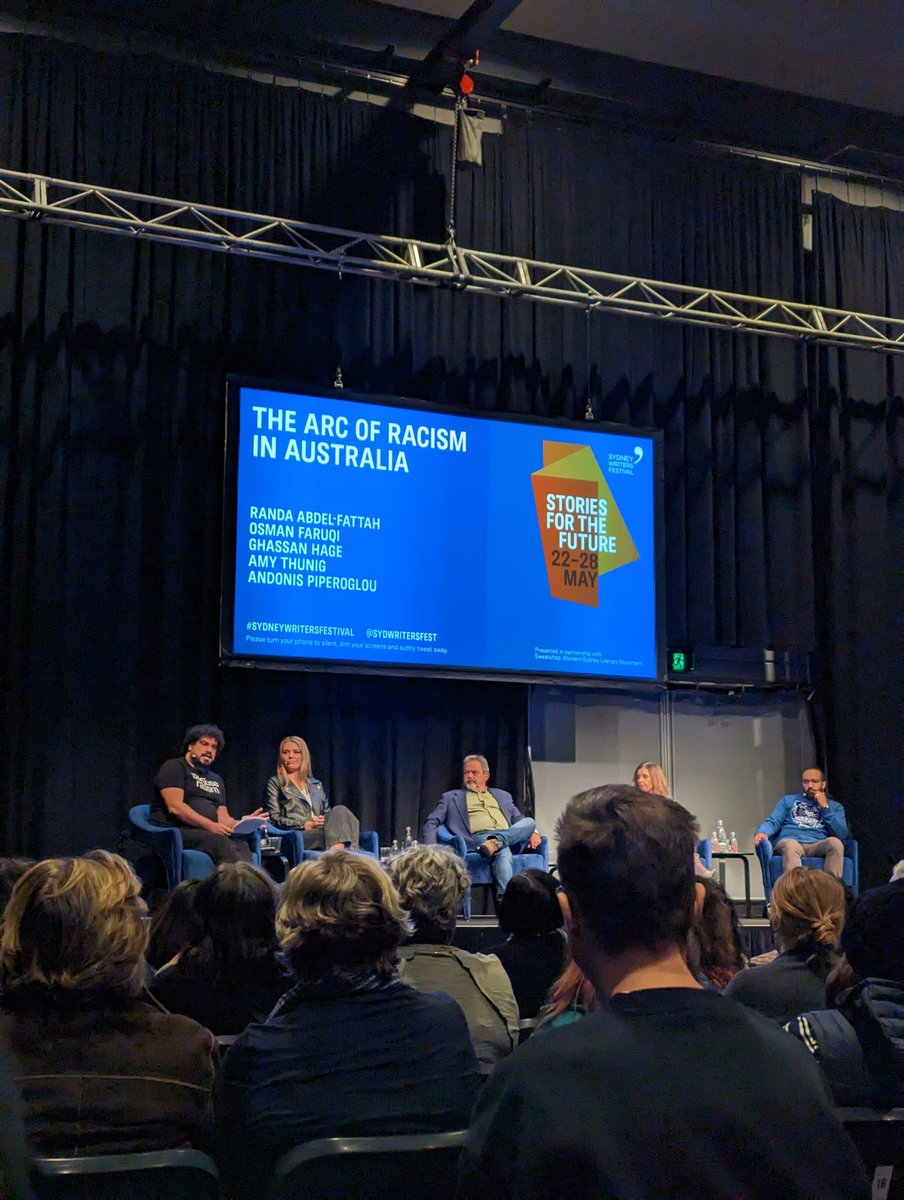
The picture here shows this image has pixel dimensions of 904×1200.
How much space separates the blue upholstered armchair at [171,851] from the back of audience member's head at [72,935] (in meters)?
4.26

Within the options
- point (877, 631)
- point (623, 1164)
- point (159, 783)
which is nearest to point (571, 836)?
point (623, 1164)

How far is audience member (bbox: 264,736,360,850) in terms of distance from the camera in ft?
22.1

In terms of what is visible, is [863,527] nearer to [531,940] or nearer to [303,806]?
[303,806]

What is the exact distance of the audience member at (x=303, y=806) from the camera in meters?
6.75

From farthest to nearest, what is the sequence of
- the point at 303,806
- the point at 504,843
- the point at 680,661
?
the point at 680,661 < the point at 504,843 < the point at 303,806

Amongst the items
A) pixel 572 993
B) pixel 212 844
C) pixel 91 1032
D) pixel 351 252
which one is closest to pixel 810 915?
pixel 572 993

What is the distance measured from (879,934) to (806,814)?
5.89 metres

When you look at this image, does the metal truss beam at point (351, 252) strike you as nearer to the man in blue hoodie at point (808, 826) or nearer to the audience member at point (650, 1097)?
the man in blue hoodie at point (808, 826)

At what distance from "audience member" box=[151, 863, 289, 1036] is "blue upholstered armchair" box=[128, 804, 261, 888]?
3456 millimetres

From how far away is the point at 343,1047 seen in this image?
1.86 meters

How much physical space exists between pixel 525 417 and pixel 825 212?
3127mm

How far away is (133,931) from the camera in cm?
177

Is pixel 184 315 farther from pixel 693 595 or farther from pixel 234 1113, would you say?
pixel 234 1113

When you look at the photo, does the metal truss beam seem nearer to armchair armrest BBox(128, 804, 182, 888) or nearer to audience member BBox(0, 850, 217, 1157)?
armchair armrest BBox(128, 804, 182, 888)
